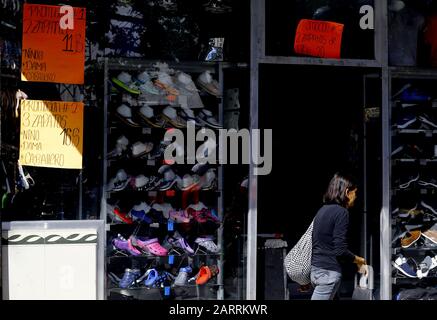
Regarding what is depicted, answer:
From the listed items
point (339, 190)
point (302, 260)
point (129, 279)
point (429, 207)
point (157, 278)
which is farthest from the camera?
point (429, 207)

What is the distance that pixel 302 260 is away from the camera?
21.8ft

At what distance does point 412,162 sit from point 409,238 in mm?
795

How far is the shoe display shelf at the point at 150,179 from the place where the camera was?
279 inches

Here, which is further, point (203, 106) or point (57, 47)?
point (203, 106)

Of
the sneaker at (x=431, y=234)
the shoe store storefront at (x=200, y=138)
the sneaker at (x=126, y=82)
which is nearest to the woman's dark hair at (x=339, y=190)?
the shoe store storefront at (x=200, y=138)

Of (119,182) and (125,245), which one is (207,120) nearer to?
(119,182)

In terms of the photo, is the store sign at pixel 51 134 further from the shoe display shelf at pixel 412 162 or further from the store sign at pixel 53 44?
the shoe display shelf at pixel 412 162

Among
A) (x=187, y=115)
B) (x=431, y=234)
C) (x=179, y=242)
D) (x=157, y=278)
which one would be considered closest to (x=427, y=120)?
(x=431, y=234)

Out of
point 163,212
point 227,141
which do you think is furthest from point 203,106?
point 163,212

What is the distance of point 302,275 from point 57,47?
3.03 metres

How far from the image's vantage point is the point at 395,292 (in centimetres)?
771

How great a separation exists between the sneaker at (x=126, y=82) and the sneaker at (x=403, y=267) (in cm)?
317
